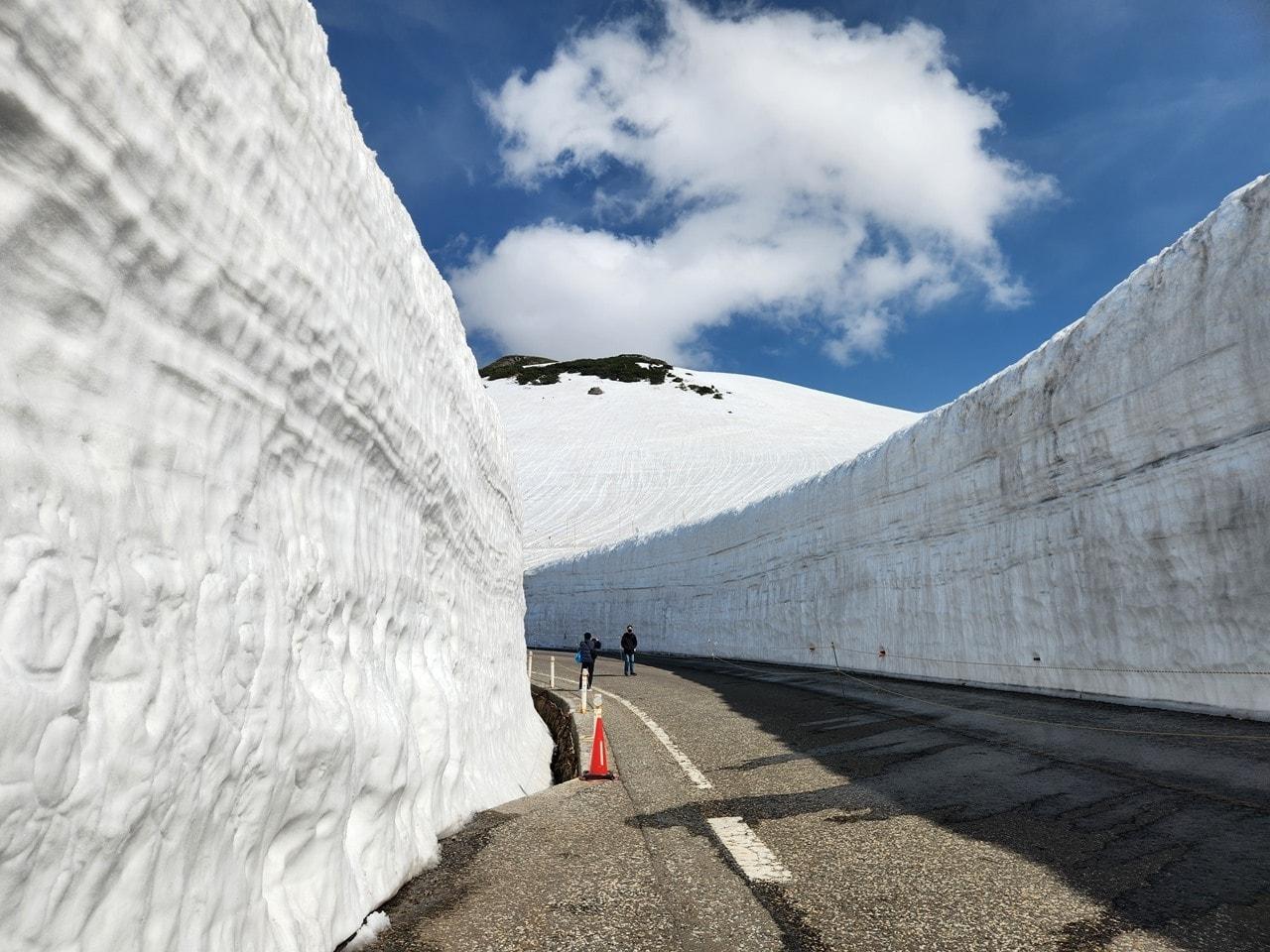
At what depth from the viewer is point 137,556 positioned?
A: 266cm

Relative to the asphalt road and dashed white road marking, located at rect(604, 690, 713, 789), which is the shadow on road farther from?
dashed white road marking, located at rect(604, 690, 713, 789)

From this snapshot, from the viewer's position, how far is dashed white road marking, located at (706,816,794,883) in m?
4.32

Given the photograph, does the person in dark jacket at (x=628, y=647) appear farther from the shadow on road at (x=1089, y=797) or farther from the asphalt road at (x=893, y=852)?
the asphalt road at (x=893, y=852)

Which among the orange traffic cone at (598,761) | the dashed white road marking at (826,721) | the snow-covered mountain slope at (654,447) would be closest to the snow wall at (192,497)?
the orange traffic cone at (598,761)

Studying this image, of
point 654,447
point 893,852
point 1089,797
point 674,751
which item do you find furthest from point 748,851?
point 654,447

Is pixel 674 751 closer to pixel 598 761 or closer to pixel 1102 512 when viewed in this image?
pixel 598 761

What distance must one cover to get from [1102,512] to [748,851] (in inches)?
396

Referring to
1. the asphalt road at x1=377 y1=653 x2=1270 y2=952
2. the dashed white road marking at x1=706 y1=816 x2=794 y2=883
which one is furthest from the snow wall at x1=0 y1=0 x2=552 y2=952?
the dashed white road marking at x1=706 y1=816 x2=794 y2=883

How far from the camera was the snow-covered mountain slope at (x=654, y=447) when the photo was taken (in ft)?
216

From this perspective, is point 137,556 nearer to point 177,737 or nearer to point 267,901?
point 177,737

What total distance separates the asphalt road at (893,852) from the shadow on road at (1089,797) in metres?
0.02

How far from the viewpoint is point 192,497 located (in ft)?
9.98

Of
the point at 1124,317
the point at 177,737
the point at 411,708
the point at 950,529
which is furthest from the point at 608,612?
the point at 177,737

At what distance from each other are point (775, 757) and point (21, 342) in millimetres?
7274
